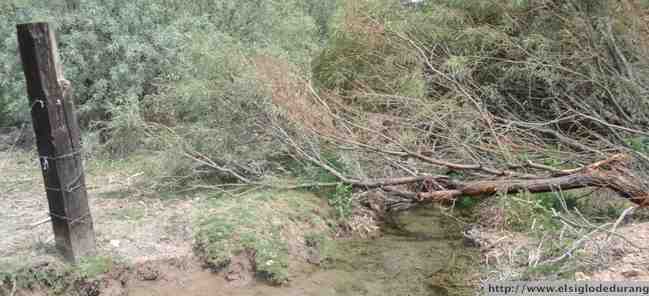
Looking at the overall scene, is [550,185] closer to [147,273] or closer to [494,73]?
[494,73]

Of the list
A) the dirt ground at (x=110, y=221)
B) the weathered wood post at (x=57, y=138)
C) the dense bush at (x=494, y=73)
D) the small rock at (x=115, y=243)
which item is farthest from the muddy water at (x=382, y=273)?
the dense bush at (x=494, y=73)

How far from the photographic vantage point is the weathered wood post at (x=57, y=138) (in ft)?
14.7

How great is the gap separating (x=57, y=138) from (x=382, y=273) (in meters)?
3.01

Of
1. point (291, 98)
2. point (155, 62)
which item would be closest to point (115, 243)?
point (291, 98)

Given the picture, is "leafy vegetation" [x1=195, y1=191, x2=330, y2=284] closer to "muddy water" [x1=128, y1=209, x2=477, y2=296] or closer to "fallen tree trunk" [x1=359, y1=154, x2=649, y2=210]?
"muddy water" [x1=128, y1=209, x2=477, y2=296]

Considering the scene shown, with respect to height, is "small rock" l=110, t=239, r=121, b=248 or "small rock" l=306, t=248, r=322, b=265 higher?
"small rock" l=110, t=239, r=121, b=248

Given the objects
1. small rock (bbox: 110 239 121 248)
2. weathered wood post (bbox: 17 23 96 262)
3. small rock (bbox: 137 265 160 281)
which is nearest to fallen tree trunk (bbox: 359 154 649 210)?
small rock (bbox: 137 265 160 281)

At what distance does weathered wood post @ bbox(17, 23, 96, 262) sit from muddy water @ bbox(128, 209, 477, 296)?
0.68 meters

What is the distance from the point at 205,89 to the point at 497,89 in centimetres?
392

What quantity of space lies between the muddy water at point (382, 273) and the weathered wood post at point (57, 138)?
0.68 metres

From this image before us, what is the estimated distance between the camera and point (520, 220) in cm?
571

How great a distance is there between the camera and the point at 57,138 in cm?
464

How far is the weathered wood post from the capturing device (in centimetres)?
449

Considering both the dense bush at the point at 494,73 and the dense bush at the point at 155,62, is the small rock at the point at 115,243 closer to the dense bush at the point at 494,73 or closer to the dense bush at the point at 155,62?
the dense bush at the point at 155,62
